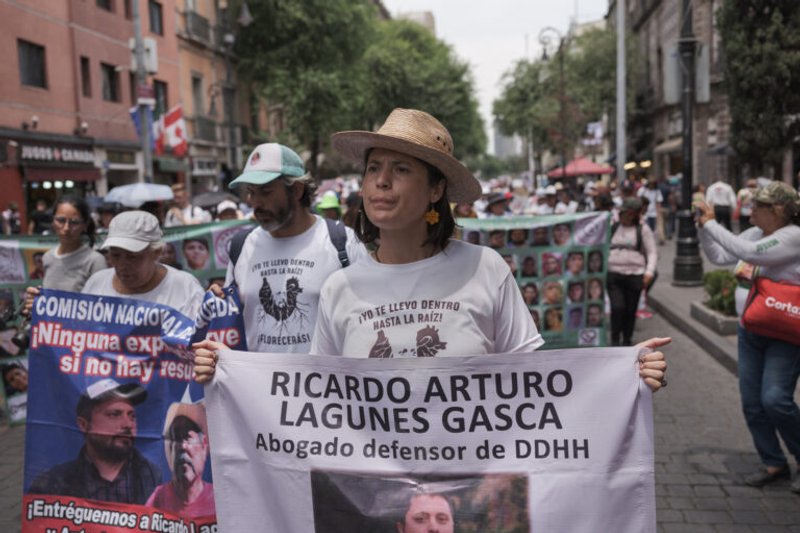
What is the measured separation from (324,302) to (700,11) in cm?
3466

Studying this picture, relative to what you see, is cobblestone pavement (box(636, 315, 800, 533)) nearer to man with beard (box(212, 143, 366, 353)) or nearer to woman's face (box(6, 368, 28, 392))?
man with beard (box(212, 143, 366, 353))

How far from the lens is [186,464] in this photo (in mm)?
3256

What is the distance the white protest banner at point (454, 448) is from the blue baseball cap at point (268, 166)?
1286 mm

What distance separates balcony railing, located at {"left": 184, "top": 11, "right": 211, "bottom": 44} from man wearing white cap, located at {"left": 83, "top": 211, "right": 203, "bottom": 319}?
3039 cm

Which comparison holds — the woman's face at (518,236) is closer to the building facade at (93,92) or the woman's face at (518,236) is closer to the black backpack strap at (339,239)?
the black backpack strap at (339,239)

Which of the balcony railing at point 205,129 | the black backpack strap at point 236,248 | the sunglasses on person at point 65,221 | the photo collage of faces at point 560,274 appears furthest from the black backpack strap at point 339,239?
the balcony railing at point 205,129

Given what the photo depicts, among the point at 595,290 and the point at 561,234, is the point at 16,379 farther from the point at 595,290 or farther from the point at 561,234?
the point at 595,290

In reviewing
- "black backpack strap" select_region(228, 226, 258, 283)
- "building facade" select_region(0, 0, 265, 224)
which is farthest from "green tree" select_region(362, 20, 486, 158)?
"black backpack strap" select_region(228, 226, 258, 283)

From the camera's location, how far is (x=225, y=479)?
2.62 m

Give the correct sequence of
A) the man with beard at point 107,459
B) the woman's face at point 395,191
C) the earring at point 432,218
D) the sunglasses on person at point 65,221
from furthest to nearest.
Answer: the sunglasses on person at point 65,221, the man with beard at point 107,459, the earring at point 432,218, the woman's face at point 395,191

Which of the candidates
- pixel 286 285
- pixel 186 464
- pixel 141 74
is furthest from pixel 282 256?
pixel 141 74

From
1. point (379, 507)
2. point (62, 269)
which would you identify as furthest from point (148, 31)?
point (379, 507)

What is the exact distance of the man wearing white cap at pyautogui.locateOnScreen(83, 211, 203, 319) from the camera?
370 centimetres

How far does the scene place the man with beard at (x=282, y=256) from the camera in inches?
142
